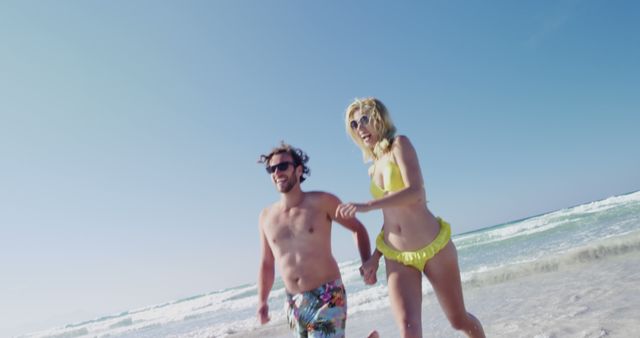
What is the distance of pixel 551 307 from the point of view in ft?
20.4

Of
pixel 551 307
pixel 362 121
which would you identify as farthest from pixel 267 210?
pixel 551 307

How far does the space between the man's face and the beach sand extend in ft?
11.3

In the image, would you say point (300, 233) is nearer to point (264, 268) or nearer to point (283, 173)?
point (283, 173)

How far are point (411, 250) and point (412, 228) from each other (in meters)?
0.16

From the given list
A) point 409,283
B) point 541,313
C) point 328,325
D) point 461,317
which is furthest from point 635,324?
point 328,325

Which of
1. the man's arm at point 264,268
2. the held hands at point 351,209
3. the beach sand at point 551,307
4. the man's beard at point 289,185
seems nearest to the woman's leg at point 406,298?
the held hands at point 351,209

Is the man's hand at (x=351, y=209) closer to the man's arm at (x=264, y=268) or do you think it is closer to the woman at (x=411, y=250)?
the woman at (x=411, y=250)

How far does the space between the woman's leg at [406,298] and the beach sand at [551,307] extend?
8.63 ft

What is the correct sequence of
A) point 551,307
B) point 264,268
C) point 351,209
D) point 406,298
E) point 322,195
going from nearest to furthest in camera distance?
point 351,209, point 406,298, point 322,195, point 264,268, point 551,307

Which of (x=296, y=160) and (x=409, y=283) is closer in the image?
(x=409, y=283)

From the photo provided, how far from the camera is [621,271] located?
727 centimetres

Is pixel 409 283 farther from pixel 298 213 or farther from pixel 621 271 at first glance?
→ pixel 621 271

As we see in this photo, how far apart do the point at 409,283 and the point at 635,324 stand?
9.90ft

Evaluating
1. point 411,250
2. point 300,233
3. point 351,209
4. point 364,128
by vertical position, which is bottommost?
point 411,250
